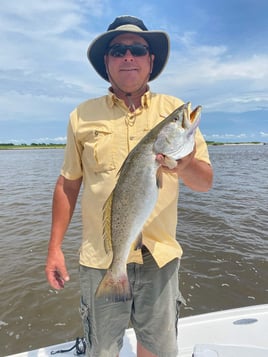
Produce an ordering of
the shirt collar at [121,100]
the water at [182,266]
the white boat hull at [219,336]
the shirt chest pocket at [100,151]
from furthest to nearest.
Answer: the water at [182,266]
the white boat hull at [219,336]
the shirt collar at [121,100]
the shirt chest pocket at [100,151]

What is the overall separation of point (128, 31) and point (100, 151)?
3.55 feet

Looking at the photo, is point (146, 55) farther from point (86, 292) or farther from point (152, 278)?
point (86, 292)

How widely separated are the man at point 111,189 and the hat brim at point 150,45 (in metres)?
0.02

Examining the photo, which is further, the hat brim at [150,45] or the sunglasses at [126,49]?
the hat brim at [150,45]

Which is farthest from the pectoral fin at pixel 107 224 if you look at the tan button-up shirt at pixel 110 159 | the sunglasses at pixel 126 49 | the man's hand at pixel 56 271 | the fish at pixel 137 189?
the sunglasses at pixel 126 49

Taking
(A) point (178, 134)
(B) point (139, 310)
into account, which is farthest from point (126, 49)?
(B) point (139, 310)

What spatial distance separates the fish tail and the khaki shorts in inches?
8.1

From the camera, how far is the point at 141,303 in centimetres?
275

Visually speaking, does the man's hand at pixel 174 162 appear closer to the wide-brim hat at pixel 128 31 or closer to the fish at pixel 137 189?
the fish at pixel 137 189

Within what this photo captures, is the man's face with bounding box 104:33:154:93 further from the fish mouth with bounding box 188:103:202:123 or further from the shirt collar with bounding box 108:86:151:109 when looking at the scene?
the fish mouth with bounding box 188:103:202:123

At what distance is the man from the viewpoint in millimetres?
2641

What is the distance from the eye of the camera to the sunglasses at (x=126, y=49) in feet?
8.91

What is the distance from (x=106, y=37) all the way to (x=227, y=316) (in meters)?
3.35

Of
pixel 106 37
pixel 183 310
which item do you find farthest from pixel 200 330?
pixel 106 37
